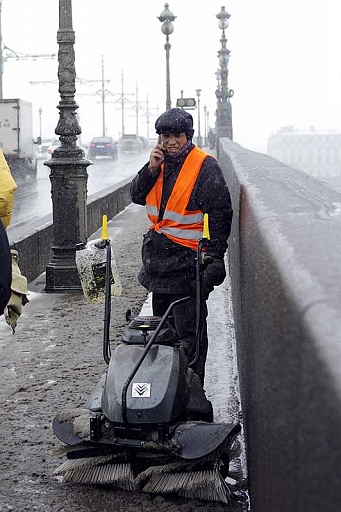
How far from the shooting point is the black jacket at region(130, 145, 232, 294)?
4809 millimetres

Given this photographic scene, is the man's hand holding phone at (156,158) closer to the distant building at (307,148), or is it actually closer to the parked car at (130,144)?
the distant building at (307,148)

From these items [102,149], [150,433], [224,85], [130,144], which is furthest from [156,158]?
[130,144]

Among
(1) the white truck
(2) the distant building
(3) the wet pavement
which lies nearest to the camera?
(3) the wet pavement

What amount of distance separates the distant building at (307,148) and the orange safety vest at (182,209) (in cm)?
5912

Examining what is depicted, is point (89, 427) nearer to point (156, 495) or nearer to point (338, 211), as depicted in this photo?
point (156, 495)

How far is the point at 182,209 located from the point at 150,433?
4.48 ft

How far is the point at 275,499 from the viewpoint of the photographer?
7.47ft

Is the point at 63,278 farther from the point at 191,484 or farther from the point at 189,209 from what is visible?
the point at 191,484

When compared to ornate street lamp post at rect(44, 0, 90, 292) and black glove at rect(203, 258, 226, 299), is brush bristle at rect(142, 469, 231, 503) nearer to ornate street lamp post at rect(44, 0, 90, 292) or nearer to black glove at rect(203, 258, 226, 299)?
black glove at rect(203, 258, 226, 299)

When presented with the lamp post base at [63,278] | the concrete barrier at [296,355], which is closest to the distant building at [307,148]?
the lamp post base at [63,278]

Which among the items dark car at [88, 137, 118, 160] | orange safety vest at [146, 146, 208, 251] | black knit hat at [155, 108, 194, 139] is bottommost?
orange safety vest at [146, 146, 208, 251]

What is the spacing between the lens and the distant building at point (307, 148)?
6594 cm

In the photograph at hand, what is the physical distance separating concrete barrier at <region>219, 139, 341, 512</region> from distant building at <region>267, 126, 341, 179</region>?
60990 millimetres

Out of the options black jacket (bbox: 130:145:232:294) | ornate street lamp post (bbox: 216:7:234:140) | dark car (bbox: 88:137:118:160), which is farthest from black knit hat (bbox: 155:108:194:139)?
dark car (bbox: 88:137:118:160)
